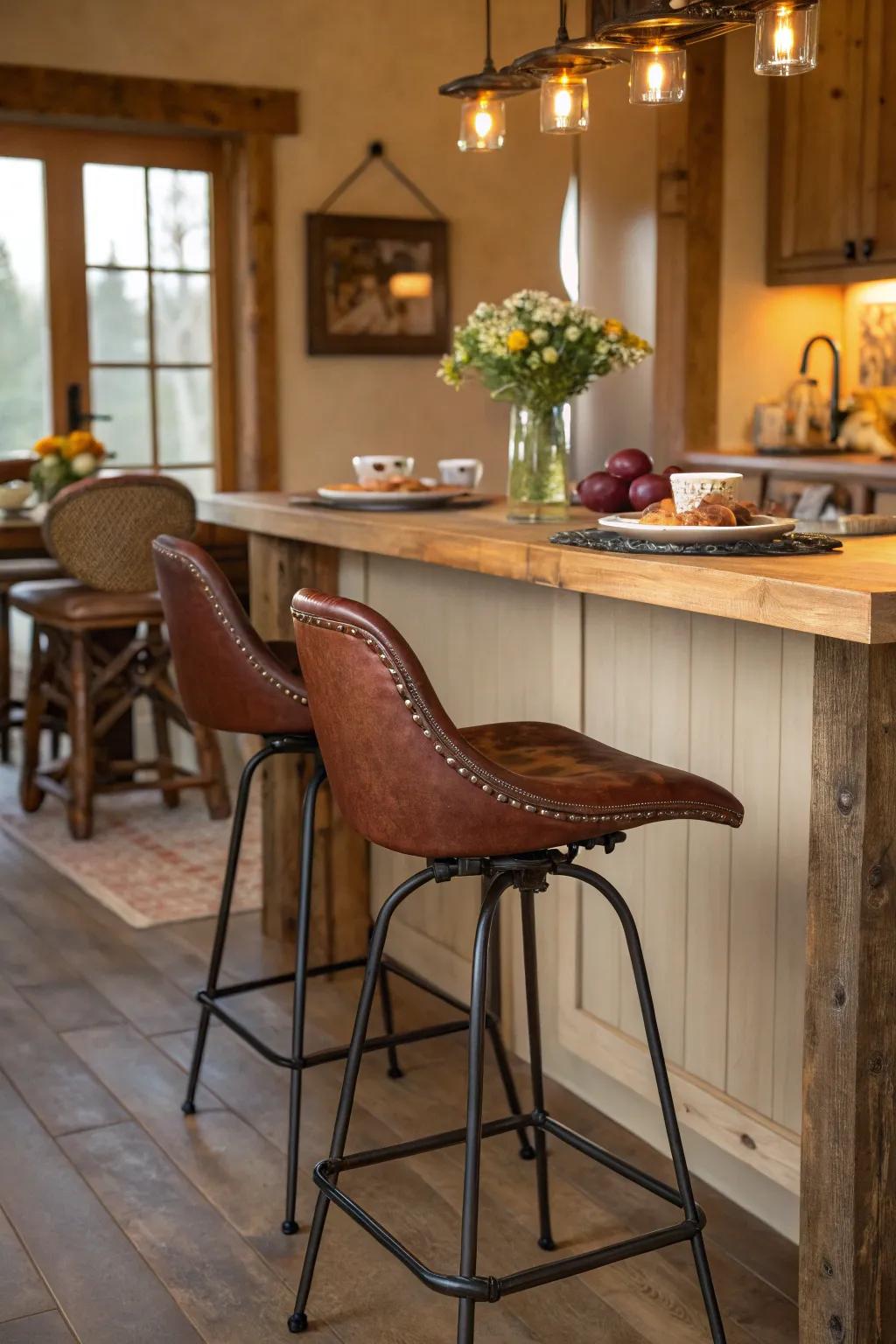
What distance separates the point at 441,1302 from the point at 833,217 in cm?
462

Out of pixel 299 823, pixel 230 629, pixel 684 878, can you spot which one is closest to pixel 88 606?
pixel 299 823

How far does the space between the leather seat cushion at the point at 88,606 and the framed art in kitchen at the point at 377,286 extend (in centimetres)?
203

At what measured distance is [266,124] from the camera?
6051mm

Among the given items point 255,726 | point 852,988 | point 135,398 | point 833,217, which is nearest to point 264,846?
point 255,726

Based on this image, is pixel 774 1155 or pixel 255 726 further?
pixel 255 726

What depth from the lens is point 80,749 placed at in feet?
14.9

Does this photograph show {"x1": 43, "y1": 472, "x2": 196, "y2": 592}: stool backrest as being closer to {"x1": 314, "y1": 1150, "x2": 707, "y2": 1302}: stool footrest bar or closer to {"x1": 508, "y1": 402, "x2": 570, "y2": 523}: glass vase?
{"x1": 508, "y1": 402, "x2": 570, "y2": 523}: glass vase

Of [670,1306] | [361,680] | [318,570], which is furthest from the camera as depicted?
[318,570]

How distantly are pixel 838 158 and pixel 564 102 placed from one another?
131 inches

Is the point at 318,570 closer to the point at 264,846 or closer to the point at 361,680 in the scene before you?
the point at 264,846

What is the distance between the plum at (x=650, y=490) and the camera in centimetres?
256

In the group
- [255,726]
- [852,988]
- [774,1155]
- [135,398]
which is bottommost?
[774,1155]

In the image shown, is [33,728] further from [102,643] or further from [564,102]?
[564,102]

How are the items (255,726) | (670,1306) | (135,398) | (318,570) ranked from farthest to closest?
(135,398)
(318,570)
(255,726)
(670,1306)
